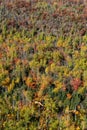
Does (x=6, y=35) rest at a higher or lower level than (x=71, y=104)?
higher

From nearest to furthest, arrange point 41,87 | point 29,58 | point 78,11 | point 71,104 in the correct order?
point 71,104 → point 41,87 → point 29,58 → point 78,11

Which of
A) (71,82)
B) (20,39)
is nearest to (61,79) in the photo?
(71,82)

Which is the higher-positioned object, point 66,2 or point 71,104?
point 66,2

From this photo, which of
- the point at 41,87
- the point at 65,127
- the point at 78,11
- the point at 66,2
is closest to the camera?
the point at 65,127

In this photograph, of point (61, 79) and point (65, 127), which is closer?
point (65, 127)

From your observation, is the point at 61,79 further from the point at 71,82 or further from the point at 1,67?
the point at 1,67

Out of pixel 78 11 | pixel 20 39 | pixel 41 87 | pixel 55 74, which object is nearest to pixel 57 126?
pixel 41 87

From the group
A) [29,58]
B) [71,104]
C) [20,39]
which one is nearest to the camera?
[71,104]

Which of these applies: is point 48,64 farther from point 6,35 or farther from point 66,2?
point 66,2

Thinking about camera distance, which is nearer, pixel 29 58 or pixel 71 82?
pixel 71 82
